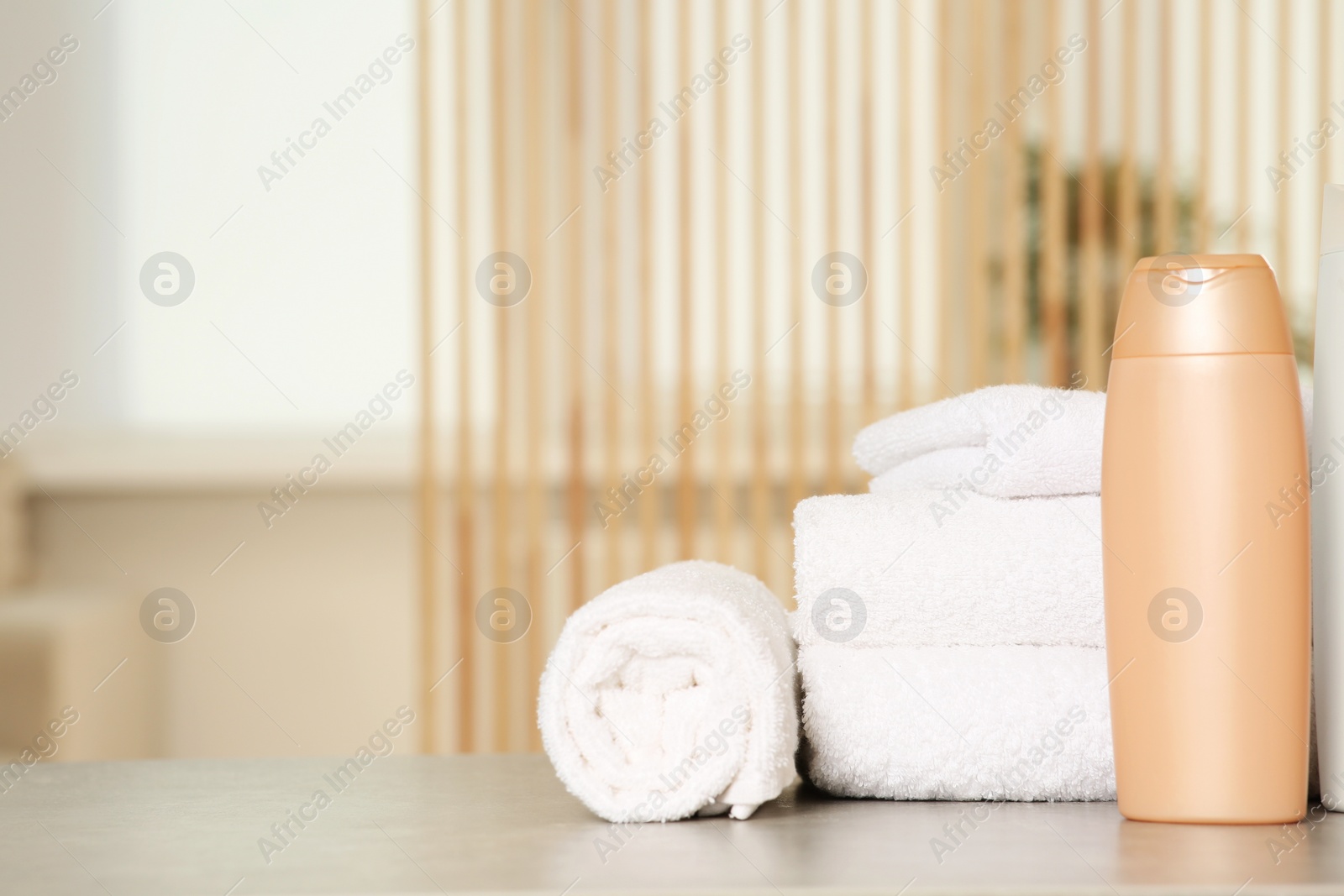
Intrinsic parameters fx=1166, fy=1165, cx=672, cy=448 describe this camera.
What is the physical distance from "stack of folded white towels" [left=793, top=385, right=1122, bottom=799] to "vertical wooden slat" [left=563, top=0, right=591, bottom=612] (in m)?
1.07

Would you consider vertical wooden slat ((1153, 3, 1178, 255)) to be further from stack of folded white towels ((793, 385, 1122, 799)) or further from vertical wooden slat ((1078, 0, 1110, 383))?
stack of folded white towels ((793, 385, 1122, 799))

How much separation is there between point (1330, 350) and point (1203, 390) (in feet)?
0.19

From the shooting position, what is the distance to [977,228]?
157cm

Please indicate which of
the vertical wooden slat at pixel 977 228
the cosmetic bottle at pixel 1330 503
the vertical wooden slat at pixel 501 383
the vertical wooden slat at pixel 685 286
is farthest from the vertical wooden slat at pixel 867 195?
the cosmetic bottle at pixel 1330 503

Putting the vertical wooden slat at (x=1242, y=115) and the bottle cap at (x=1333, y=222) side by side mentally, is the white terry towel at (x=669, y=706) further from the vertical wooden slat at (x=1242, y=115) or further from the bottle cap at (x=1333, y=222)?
the vertical wooden slat at (x=1242, y=115)

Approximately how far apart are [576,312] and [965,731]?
1149 mm

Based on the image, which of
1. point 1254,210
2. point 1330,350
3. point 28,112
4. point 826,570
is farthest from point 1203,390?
point 28,112

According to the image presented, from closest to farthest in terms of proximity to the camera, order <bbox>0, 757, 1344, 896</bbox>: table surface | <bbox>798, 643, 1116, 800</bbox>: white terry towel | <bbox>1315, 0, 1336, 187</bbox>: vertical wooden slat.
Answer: <bbox>0, 757, 1344, 896</bbox>: table surface < <bbox>798, 643, 1116, 800</bbox>: white terry towel < <bbox>1315, 0, 1336, 187</bbox>: vertical wooden slat

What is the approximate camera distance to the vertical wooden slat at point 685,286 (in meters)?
1.57

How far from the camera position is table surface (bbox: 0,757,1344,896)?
361mm

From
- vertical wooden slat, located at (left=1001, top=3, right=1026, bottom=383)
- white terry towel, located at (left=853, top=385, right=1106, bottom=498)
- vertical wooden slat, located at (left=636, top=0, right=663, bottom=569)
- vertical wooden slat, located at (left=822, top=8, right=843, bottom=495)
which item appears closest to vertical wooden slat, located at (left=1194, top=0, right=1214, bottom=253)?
vertical wooden slat, located at (left=1001, top=3, right=1026, bottom=383)

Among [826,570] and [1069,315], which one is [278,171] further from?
[826,570]

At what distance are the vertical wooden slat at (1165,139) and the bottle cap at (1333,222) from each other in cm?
119

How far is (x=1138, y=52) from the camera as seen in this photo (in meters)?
1.62
